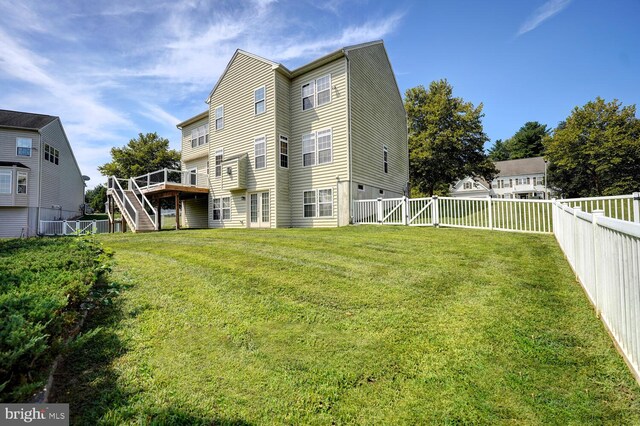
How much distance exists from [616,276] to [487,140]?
2771 cm

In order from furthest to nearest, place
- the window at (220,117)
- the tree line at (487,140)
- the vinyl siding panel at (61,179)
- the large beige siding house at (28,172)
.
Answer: the tree line at (487,140), the vinyl siding panel at (61,179), the large beige siding house at (28,172), the window at (220,117)

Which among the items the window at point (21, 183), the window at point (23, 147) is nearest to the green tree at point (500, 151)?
the window at point (23, 147)

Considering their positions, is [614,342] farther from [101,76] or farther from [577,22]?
[101,76]

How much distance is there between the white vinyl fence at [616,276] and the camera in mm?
2072

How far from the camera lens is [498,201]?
31.2ft

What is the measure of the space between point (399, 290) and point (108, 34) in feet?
43.6

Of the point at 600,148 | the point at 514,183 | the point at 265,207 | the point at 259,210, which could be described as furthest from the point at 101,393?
the point at 514,183

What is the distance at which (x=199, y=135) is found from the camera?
20750mm

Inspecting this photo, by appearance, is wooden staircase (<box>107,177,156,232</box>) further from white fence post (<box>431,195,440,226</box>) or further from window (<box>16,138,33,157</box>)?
white fence post (<box>431,195,440,226</box>)

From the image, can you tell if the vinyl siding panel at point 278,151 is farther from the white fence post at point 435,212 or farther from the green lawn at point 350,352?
the green lawn at point 350,352

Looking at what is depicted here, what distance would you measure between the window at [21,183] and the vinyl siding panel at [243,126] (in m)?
16.2

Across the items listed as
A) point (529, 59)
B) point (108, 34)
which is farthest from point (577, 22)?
point (108, 34)

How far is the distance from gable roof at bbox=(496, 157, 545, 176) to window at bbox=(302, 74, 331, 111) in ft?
148

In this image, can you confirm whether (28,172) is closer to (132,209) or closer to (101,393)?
(132,209)
